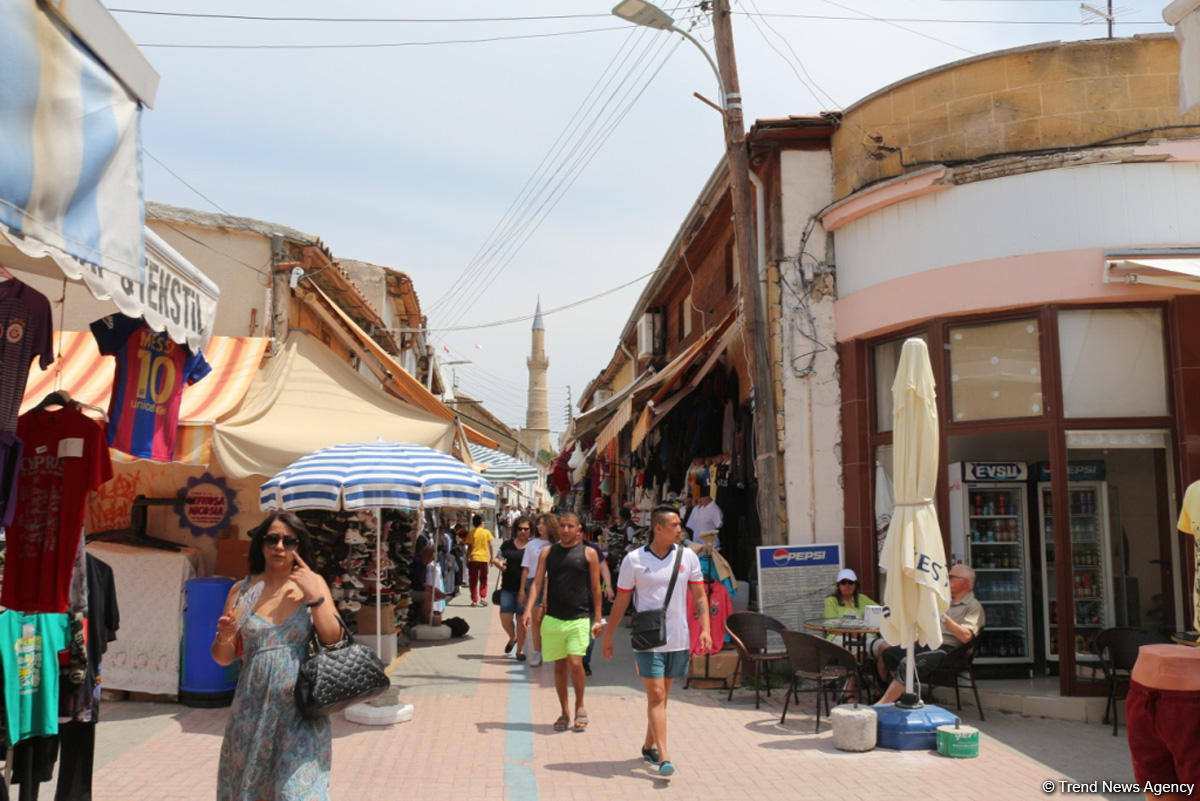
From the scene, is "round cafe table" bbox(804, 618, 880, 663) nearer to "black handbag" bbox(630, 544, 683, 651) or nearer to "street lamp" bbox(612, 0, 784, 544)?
"street lamp" bbox(612, 0, 784, 544)

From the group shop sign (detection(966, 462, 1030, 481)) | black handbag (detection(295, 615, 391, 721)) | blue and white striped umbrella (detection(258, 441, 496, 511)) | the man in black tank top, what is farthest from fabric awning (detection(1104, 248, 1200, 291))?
black handbag (detection(295, 615, 391, 721))

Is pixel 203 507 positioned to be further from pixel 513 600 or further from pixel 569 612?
pixel 569 612

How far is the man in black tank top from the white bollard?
1.99 m

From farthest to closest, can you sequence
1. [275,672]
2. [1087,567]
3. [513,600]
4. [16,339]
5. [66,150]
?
[513,600] → [1087,567] → [275,672] → [16,339] → [66,150]

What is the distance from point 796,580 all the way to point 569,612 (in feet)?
11.5

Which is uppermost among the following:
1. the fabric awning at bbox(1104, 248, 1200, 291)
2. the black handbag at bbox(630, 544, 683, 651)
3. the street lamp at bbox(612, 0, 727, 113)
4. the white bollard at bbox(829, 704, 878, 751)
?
the street lamp at bbox(612, 0, 727, 113)

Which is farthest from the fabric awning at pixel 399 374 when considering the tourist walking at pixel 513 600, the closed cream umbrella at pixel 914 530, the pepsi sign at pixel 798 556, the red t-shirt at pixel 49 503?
the red t-shirt at pixel 49 503

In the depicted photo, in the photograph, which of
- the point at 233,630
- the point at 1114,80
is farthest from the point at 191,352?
the point at 1114,80

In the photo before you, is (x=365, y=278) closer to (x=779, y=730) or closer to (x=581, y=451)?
(x=581, y=451)

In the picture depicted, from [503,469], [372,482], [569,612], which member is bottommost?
[569,612]

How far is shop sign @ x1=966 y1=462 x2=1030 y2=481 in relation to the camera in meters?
11.0

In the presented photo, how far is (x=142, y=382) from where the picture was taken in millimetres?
5211

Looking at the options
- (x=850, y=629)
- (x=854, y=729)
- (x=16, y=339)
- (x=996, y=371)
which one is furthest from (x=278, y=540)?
(x=996, y=371)

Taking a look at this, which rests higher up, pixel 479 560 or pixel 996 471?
pixel 996 471
